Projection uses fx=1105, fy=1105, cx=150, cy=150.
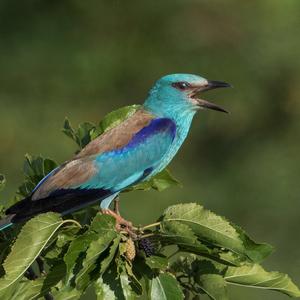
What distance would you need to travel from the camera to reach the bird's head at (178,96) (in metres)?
5.34

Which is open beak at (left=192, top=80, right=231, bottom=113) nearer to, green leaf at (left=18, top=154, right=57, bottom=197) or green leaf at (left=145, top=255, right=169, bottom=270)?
green leaf at (left=18, top=154, right=57, bottom=197)

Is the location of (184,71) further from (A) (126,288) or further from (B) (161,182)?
(A) (126,288)

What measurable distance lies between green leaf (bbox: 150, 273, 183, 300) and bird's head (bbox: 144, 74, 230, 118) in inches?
59.8

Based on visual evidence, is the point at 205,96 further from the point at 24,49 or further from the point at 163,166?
the point at 163,166

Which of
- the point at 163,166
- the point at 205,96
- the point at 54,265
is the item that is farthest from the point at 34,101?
the point at 54,265

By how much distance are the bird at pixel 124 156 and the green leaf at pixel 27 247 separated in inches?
16.4

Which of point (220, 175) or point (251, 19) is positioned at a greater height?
point (251, 19)

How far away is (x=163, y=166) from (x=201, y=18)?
22.8 ft

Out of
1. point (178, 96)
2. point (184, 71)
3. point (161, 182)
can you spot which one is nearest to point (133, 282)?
point (161, 182)

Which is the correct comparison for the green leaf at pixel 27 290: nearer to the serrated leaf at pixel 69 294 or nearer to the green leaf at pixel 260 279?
the serrated leaf at pixel 69 294

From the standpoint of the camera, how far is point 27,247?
12.8 ft

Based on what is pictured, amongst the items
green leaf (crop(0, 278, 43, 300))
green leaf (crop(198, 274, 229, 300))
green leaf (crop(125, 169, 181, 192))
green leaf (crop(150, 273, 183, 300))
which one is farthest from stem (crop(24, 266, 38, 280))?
green leaf (crop(125, 169, 181, 192))

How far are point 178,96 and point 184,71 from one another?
5911 millimetres

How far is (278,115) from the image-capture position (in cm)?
1111
